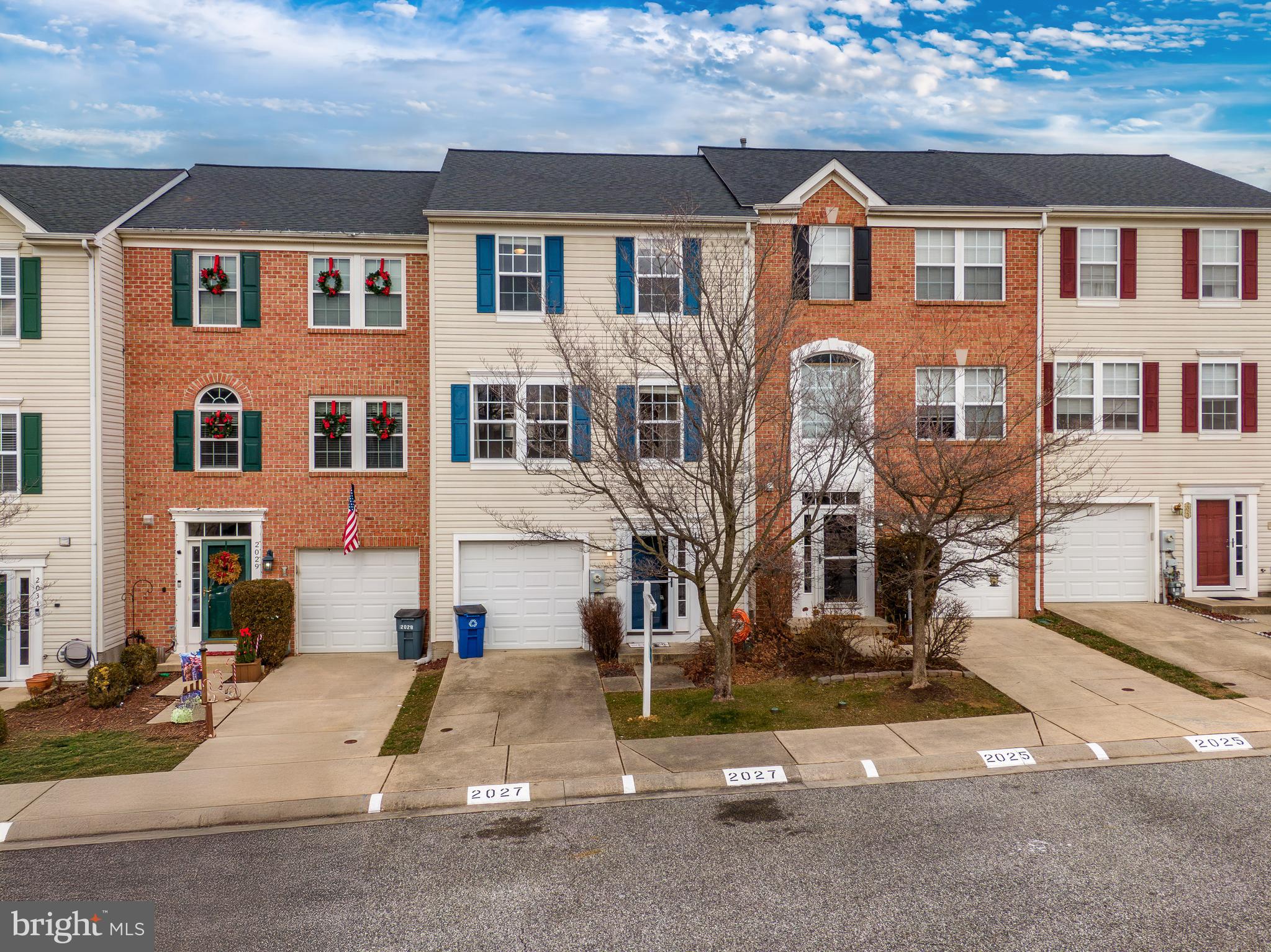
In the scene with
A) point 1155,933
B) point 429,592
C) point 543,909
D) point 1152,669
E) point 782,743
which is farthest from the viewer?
point 429,592

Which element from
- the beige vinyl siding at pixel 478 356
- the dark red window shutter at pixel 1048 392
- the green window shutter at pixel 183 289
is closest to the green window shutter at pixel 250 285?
the green window shutter at pixel 183 289

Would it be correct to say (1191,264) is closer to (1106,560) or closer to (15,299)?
(1106,560)

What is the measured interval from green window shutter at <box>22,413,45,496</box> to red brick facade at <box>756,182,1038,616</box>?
14.3 metres

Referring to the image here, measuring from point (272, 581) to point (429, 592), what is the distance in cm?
299

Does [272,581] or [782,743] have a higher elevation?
[272,581]

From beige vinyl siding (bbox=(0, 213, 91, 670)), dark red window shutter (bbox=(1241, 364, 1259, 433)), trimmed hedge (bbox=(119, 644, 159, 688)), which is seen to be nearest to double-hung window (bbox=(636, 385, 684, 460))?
trimmed hedge (bbox=(119, 644, 159, 688))

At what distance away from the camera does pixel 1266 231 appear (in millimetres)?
17562

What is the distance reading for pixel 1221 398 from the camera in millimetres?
17641

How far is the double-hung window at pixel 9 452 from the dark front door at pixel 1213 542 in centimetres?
2400

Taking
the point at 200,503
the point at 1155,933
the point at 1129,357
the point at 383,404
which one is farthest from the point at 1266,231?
the point at 200,503

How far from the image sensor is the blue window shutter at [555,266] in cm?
1597

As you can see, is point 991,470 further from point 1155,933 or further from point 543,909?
point 543,909

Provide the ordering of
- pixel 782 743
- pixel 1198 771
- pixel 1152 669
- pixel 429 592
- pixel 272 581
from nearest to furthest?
1. pixel 1198 771
2. pixel 782 743
3. pixel 1152 669
4. pixel 272 581
5. pixel 429 592

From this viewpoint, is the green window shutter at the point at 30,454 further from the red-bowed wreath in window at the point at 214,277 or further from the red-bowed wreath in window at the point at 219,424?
→ the red-bowed wreath in window at the point at 214,277
